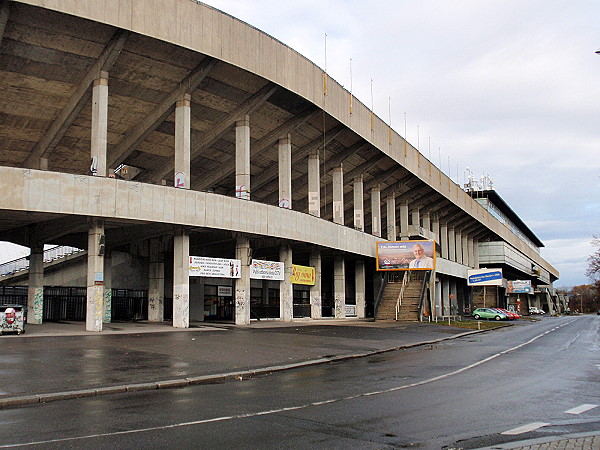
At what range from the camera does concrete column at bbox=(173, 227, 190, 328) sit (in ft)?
100

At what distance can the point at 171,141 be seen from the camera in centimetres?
3950

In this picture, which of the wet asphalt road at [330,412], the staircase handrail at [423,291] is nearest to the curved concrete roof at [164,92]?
the staircase handrail at [423,291]

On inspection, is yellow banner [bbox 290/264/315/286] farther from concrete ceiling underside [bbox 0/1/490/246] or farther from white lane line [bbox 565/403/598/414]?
white lane line [bbox 565/403/598/414]

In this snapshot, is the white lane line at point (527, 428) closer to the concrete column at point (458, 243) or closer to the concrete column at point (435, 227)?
the concrete column at point (435, 227)

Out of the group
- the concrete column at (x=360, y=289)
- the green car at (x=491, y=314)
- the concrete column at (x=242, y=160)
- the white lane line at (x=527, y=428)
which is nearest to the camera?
the white lane line at (x=527, y=428)

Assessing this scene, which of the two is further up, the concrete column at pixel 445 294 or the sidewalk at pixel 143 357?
the concrete column at pixel 445 294

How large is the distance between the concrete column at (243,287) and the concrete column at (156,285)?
669 cm

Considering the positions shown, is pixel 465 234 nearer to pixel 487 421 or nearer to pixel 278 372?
pixel 278 372

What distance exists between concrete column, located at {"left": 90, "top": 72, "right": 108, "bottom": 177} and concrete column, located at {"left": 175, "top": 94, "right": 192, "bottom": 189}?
4.23 metres

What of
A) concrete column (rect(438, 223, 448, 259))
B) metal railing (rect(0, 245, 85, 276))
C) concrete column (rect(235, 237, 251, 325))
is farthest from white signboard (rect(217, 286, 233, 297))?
concrete column (rect(438, 223, 448, 259))

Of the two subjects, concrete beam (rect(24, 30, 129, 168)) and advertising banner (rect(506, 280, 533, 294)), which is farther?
advertising banner (rect(506, 280, 533, 294))

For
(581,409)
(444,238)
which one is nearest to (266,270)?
(581,409)

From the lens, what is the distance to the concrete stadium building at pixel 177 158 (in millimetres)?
26984

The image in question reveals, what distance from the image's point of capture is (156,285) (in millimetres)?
38438
